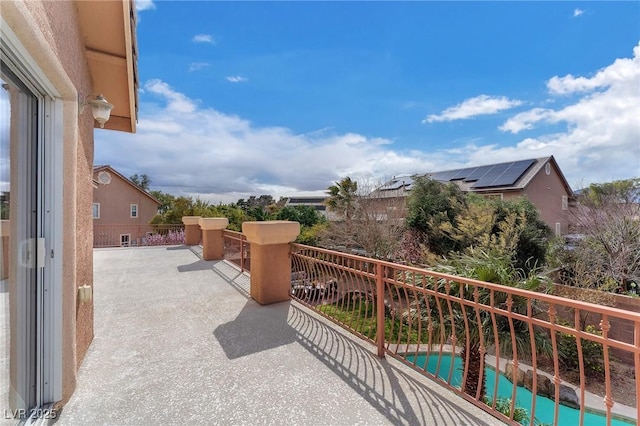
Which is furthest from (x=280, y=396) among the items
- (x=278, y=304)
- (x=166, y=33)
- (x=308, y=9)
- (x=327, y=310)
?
(x=308, y=9)

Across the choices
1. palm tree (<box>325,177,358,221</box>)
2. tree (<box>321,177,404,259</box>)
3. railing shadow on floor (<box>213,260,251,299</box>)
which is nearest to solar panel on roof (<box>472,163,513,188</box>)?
tree (<box>321,177,404,259</box>)

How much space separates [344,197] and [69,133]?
13.6 m

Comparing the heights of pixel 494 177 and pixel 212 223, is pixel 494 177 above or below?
above

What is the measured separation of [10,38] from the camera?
140 centimetres

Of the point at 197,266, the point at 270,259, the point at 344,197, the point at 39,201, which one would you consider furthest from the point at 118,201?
the point at 39,201

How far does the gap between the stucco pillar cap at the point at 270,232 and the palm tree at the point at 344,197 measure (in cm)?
903

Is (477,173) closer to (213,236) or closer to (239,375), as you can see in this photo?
(213,236)

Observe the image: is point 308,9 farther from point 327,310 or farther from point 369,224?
point 369,224

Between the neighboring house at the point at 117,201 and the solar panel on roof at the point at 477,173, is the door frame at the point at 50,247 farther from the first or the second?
the solar panel on roof at the point at 477,173

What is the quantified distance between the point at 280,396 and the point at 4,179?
2.41 meters

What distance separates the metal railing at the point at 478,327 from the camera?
1777mm

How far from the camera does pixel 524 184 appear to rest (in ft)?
54.6

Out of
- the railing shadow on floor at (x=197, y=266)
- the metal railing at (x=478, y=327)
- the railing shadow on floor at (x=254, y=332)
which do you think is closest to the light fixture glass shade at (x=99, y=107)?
the railing shadow on floor at (x=254, y=332)

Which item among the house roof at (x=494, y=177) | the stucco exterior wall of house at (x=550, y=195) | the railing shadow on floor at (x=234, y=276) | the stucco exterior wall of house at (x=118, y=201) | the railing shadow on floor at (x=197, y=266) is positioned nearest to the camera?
the railing shadow on floor at (x=234, y=276)
